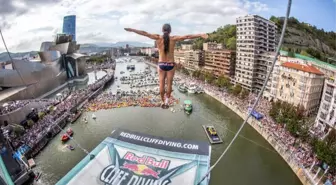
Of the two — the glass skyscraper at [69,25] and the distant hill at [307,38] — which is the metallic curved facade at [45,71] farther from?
the distant hill at [307,38]

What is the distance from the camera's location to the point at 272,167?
19438mm

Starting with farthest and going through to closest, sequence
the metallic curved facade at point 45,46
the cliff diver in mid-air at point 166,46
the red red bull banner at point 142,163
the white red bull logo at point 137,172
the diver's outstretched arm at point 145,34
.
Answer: the metallic curved facade at point 45,46 → the red red bull banner at point 142,163 → the white red bull logo at point 137,172 → the cliff diver in mid-air at point 166,46 → the diver's outstretched arm at point 145,34

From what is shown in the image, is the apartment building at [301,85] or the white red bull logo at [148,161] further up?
the apartment building at [301,85]

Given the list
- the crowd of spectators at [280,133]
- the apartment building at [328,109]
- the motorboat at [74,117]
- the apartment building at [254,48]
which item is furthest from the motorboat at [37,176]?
the apartment building at [254,48]

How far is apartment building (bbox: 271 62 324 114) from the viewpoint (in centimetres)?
2649

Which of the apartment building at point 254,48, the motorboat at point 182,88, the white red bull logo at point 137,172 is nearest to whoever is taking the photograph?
the white red bull logo at point 137,172

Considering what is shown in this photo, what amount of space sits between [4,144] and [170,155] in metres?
11.4

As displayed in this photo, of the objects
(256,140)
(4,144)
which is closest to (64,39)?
(4,144)

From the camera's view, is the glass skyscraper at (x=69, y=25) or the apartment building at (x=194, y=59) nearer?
the apartment building at (x=194, y=59)

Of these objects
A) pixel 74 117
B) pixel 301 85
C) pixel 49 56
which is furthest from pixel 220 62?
pixel 49 56

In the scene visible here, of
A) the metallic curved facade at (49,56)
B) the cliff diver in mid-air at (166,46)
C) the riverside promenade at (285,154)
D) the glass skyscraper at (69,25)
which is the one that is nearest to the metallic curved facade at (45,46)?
the metallic curved facade at (49,56)

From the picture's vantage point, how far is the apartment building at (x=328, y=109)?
878 inches

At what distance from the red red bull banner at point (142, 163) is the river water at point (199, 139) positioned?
5.48 metres

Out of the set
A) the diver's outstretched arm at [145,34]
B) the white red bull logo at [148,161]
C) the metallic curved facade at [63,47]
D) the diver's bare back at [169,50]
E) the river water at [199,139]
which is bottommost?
the river water at [199,139]
